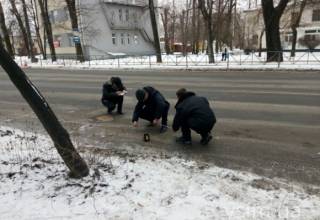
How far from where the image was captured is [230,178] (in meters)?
4.42

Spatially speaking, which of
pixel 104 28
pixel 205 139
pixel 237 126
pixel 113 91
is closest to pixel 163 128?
pixel 205 139

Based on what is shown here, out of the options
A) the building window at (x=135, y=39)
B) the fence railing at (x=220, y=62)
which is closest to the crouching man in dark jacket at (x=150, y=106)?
the fence railing at (x=220, y=62)

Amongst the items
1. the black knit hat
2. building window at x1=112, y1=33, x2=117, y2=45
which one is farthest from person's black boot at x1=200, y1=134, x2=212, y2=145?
building window at x1=112, y1=33, x2=117, y2=45

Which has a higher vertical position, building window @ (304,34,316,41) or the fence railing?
building window @ (304,34,316,41)

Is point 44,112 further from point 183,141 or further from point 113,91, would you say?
point 113,91

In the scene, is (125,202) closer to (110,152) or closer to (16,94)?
(110,152)

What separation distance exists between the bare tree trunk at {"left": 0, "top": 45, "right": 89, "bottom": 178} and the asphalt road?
1690 millimetres

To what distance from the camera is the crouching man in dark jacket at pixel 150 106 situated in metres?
6.51

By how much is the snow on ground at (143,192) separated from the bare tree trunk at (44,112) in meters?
0.21

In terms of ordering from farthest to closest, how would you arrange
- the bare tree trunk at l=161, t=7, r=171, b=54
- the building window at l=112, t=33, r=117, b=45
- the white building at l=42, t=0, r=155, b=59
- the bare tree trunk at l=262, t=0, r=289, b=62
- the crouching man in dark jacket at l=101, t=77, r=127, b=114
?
the bare tree trunk at l=161, t=7, r=171, b=54 < the building window at l=112, t=33, r=117, b=45 < the white building at l=42, t=0, r=155, b=59 < the bare tree trunk at l=262, t=0, r=289, b=62 < the crouching man in dark jacket at l=101, t=77, r=127, b=114

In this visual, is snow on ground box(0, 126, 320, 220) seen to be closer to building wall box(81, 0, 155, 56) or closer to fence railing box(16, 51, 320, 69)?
fence railing box(16, 51, 320, 69)

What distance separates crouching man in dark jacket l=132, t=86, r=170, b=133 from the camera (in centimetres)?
651

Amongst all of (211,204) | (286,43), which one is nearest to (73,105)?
(211,204)

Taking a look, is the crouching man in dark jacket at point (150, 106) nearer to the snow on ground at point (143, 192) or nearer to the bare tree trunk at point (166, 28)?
the snow on ground at point (143, 192)
